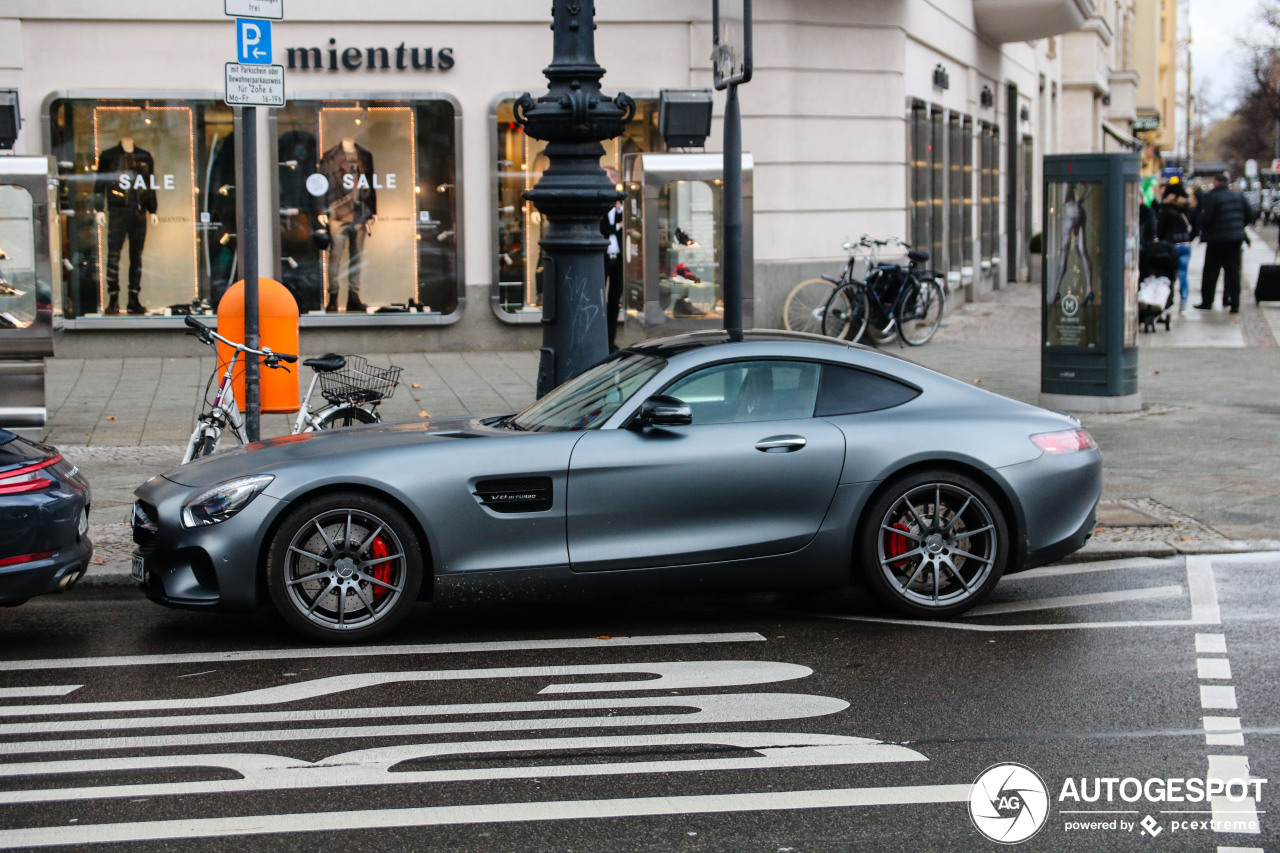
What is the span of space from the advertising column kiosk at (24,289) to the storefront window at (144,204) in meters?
6.44

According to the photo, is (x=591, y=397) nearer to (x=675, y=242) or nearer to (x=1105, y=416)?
(x=1105, y=416)

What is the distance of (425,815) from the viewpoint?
4.31 m

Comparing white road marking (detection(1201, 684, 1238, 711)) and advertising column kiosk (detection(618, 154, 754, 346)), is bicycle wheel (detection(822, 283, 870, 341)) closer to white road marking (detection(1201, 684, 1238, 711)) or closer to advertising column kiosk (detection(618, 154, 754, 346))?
advertising column kiosk (detection(618, 154, 754, 346))

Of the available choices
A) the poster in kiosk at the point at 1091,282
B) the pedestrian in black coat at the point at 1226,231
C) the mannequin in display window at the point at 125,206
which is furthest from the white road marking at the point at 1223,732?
the pedestrian in black coat at the point at 1226,231

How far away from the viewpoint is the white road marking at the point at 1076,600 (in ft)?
23.1

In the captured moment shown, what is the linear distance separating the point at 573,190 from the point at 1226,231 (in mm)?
15700

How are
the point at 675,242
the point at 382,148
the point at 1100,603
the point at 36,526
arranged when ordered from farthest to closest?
the point at 382,148
the point at 675,242
the point at 1100,603
the point at 36,526

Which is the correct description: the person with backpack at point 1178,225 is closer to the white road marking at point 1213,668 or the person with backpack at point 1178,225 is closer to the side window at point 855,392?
the side window at point 855,392

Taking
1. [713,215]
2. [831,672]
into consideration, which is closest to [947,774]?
[831,672]

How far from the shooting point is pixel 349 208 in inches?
704

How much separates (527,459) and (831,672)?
5.02 ft

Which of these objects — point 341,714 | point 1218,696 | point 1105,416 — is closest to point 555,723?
point 341,714

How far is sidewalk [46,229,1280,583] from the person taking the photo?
8641 millimetres

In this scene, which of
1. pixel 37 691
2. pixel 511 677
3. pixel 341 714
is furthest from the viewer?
pixel 511 677
